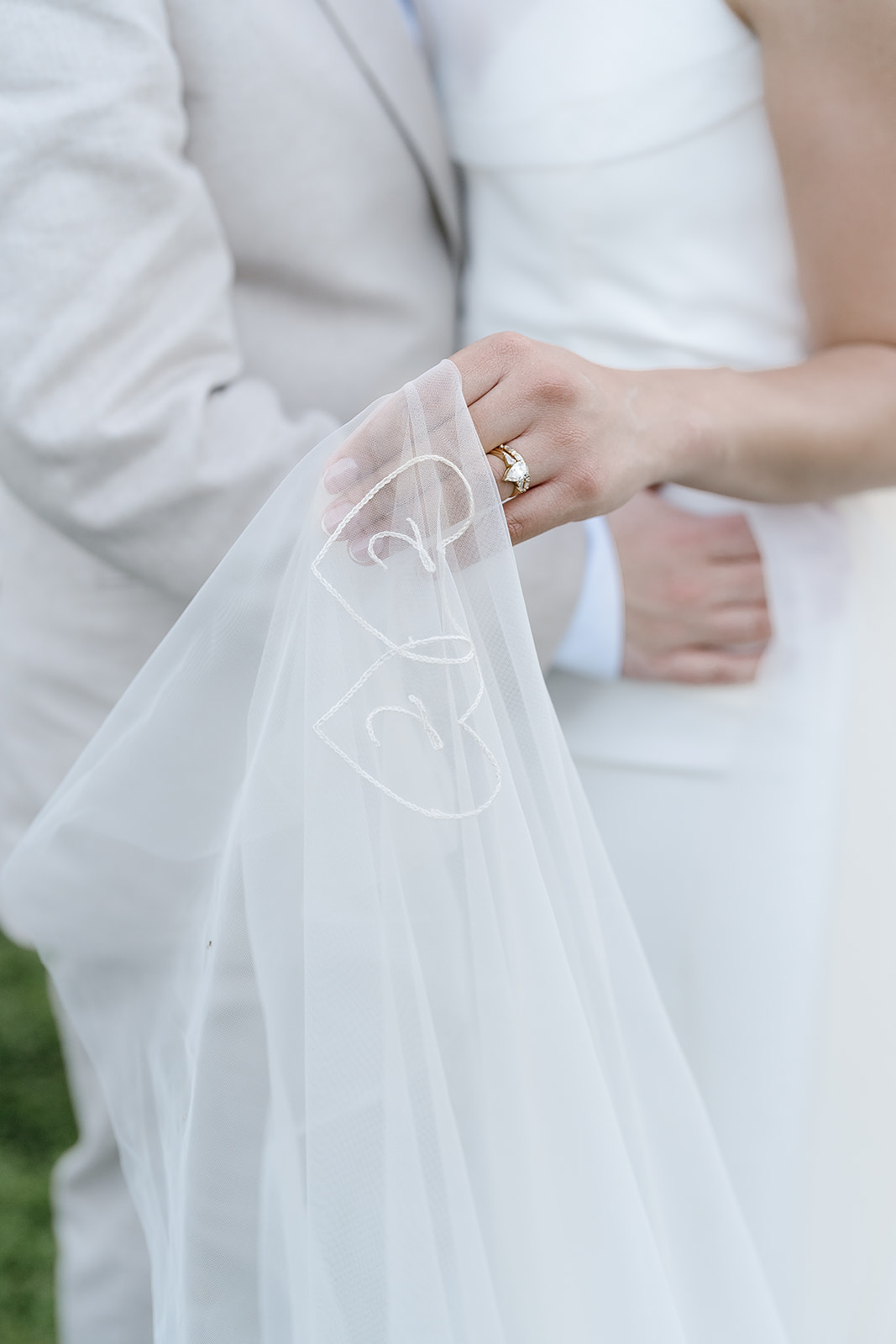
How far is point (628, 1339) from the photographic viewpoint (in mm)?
797

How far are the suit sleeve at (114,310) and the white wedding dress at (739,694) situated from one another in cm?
A: 32

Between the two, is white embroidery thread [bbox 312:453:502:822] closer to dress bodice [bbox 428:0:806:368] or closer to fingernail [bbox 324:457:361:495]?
fingernail [bbox 324:457:361:495]

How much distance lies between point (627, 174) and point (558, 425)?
387mm

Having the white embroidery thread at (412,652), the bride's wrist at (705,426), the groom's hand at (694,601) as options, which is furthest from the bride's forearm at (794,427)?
the white embroidery thread at (412,652)

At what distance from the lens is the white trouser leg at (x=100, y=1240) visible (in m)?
1.39

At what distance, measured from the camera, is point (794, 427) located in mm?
987

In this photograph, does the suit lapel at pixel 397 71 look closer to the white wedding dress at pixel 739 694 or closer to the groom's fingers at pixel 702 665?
the white wedding dress at pixel 739 694

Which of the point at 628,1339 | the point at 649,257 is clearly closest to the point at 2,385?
the point at 649,257

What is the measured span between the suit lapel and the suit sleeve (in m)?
0.18

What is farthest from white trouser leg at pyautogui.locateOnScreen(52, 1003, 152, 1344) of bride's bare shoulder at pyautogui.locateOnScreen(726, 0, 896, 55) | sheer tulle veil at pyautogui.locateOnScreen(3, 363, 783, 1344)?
bride's bare shoulder at pyautogui.locateOnScreen(726, 0, 896, 55)

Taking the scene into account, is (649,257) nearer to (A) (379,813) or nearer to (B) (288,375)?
(B) (288,375)

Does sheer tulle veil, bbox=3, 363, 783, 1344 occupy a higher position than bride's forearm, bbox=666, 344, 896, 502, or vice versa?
bride's forearm, bbox=666, 344, 896, 502

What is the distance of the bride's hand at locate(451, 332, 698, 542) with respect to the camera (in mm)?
786

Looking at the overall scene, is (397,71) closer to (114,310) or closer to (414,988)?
(114,310)
